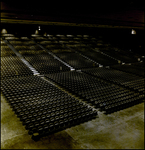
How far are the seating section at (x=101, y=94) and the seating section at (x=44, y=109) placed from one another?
1205 millimetres

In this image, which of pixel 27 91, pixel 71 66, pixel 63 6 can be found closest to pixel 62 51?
pixel 71 66

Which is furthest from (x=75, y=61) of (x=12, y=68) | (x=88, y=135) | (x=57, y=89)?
(x=88, y=135)

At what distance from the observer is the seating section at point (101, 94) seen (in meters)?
9.16

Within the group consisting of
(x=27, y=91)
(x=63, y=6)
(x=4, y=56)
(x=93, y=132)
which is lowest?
(x=93, y=132)

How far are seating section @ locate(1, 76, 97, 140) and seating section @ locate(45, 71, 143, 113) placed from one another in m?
1.20

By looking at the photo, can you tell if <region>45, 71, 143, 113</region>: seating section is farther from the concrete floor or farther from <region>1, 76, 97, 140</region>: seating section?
<region>1, 76, 97, 140</region>: seating section

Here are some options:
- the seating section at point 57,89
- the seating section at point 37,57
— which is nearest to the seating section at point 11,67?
the seating section at point 57,89

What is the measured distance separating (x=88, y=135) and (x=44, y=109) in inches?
112

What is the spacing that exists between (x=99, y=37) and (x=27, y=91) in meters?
27.8

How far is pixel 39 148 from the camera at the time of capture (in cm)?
546

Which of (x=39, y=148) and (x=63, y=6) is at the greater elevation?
(x=63, y=6)

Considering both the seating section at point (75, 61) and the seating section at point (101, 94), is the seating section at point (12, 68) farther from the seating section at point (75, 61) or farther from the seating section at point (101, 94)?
the seating section at point (75, 61)

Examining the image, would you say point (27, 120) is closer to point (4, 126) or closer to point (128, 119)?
point (4, 126)

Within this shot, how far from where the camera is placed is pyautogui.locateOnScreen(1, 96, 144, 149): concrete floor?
5.70 meters
